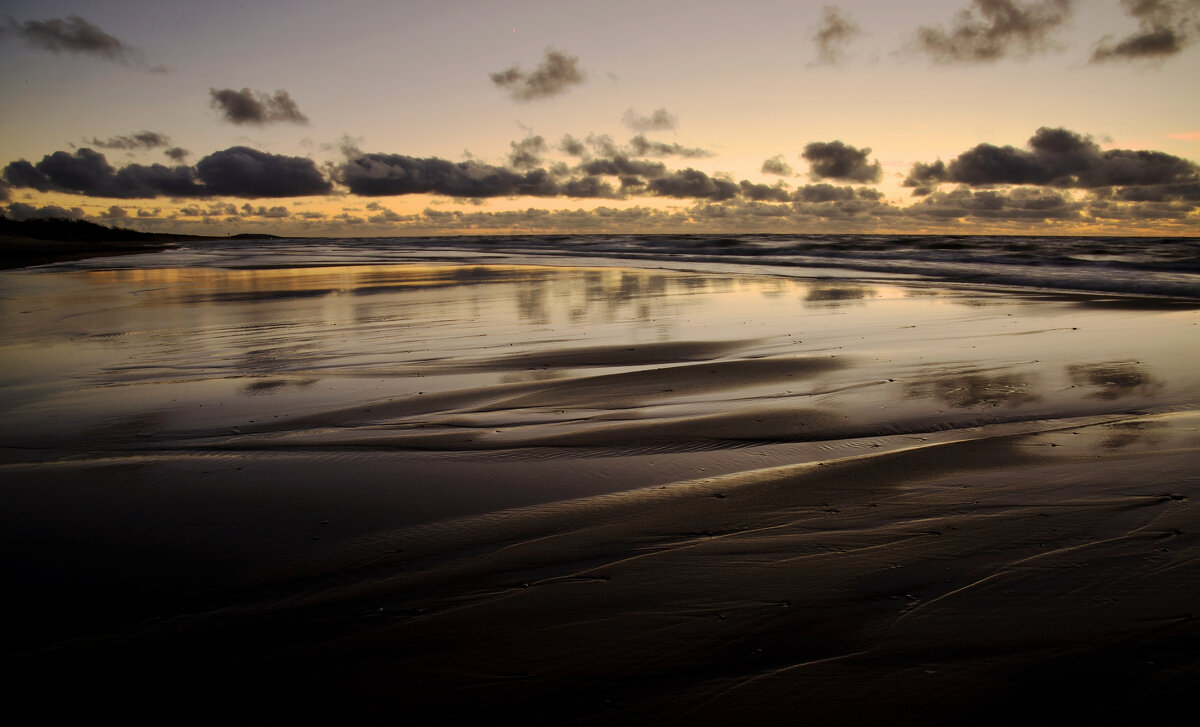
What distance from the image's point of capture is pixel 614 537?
9.46ft

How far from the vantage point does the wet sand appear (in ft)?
6.49

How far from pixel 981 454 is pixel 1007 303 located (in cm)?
877

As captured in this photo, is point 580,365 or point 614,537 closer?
point 614,537

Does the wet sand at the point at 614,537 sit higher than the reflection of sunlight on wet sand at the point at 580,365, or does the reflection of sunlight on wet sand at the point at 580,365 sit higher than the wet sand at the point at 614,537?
the reflection of sunlight on wet sand at the point at 580,365

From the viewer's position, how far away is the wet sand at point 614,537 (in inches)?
77.9

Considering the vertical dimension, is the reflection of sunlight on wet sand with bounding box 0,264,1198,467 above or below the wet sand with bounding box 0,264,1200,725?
above

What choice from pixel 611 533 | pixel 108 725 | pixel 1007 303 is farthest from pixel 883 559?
pixel 1007 303

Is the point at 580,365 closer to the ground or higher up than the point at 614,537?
higher up

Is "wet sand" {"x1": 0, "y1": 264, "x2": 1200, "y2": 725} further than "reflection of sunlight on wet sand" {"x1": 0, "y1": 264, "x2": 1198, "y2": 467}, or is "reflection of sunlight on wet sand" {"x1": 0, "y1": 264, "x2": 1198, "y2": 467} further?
"reflection of sunlight on wet sand" {"x1": 0, "y1": 264, "x2": 1198, "y2": 467}

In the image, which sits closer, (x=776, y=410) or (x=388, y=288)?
(x=776, y=410)

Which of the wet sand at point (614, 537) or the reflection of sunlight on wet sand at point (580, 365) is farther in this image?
the reflection of sunlight on wet sand at point (580, 365)

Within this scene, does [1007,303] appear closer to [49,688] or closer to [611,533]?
[611,533]

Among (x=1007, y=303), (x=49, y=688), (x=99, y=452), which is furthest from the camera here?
(x=1007, y=303)

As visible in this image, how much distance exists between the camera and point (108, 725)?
6.03 ft
